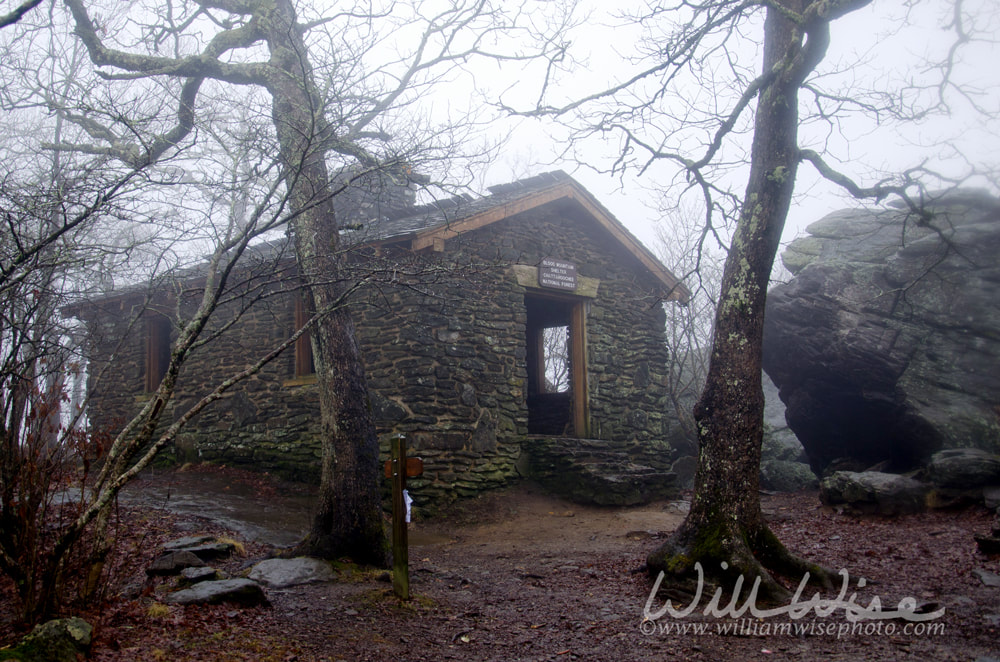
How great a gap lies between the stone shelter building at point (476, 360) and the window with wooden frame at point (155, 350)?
Result: 0.09 ft

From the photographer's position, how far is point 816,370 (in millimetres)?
10469

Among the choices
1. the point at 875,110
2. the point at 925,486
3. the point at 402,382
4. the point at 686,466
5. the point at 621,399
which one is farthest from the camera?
the point at 686,466

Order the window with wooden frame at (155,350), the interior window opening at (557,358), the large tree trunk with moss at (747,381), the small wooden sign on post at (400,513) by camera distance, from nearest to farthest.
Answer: the small wooden sign on post at (400,513), the large tree trunk with moss at (747,381), the window with wooden frame at (155,350), the interior window opening at (557,358)

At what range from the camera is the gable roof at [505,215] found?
356 inches

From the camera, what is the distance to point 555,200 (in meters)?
11.1

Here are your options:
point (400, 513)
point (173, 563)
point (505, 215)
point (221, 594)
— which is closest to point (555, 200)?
point (505, 215)

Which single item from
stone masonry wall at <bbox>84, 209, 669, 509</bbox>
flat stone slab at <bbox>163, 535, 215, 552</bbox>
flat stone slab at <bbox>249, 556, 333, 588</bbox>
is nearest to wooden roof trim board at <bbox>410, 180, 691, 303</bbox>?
stone masonry wall at <bbox>84, 209, 669, 509</bbox>

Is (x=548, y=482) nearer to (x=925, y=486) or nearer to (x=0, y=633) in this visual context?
(x=925, y=486)

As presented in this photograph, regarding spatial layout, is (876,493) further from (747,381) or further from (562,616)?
(562,616)

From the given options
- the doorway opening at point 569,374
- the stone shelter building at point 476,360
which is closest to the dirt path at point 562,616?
the stone shelter building at point 476,360

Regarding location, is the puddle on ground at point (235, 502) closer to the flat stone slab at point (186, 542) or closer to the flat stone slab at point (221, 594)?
the flat stone slab at point (186, 542)

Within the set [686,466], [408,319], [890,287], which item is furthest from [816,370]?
[408,319]

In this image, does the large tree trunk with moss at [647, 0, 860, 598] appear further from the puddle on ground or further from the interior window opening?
the interior window opening

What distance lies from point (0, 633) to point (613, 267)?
9.93 meters
